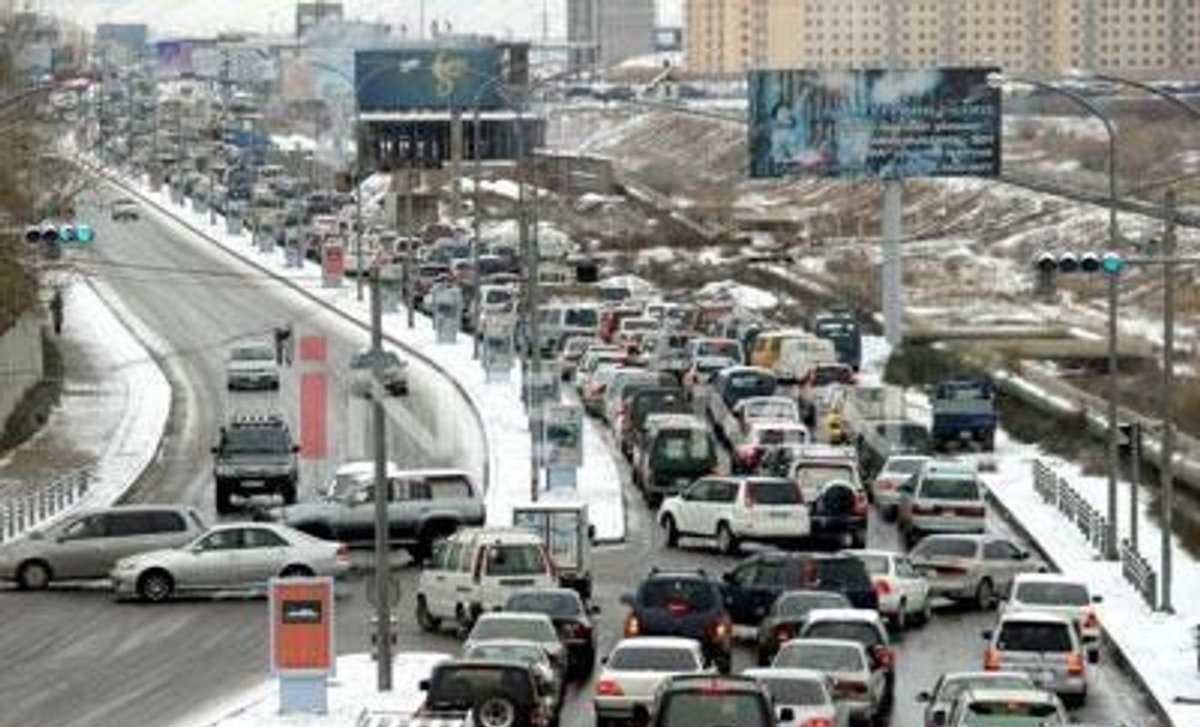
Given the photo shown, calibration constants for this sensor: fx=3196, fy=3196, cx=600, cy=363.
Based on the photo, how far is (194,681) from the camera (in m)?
35.4

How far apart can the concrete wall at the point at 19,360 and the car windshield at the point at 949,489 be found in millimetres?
26684

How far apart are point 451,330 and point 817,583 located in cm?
4815

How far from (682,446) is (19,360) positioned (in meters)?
28.0

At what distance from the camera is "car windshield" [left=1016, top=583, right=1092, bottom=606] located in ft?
124

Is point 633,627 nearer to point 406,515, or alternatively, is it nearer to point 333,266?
point 406,515

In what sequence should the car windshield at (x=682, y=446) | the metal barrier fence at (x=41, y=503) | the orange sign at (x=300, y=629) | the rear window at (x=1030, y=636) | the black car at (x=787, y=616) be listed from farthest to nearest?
the car windshield at (x=682, y=446) → the metal barrier fence at (x=41, y=503) → the black car at (x=787, y=616) → the rear window at (x=1030, y=636) → the orange sign at (x=300, y=629)

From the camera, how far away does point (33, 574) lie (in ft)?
144

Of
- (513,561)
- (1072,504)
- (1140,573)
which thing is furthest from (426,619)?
(1072,504)

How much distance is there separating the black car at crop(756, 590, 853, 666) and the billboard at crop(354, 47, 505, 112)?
115038mm

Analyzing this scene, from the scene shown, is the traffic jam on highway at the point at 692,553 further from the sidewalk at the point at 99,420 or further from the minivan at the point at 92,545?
the sidewalk at the point at 99,420

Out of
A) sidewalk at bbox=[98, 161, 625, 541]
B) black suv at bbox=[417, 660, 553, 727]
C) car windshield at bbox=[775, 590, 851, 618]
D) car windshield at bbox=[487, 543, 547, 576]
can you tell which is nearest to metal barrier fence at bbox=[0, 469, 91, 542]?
sidewalk at bbox=[98, 161, 625, 541]

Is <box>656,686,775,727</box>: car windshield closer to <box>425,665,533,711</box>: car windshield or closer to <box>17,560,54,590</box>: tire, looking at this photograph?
<box>425,665,533,711</box>: car windshield

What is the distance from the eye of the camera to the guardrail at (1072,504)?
1909 inches

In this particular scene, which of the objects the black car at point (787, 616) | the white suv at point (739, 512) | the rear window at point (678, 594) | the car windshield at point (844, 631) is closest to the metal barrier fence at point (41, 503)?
the white suv at point (739, 512)
